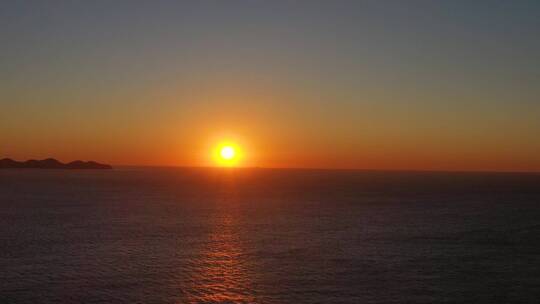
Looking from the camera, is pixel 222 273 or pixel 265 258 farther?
pixel 265 258

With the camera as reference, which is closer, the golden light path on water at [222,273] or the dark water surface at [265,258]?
the golden light path on water at [222,273]

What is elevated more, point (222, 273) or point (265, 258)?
point (265, 258)

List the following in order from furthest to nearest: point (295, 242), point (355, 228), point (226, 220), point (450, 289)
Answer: point (226, 220)
point (355, 228)
point (295, 242)
point (450, 289)

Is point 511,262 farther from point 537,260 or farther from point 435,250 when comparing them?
point 435,250

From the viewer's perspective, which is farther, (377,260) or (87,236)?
(87,236)

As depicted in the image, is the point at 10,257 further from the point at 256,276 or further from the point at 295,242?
the point at 295,242

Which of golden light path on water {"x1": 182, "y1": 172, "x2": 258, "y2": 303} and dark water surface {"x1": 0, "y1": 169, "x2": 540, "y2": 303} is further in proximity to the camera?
dark water surface {"x1": 0, "y1": 169, "x2": 540, "y2": 303}

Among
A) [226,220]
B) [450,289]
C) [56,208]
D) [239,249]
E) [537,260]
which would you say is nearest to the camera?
[450,289]

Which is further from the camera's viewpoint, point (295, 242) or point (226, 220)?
point (226, 220)

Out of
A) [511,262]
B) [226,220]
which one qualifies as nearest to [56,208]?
[226,220]

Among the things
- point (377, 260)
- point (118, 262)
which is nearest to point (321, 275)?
point (377, 260)
